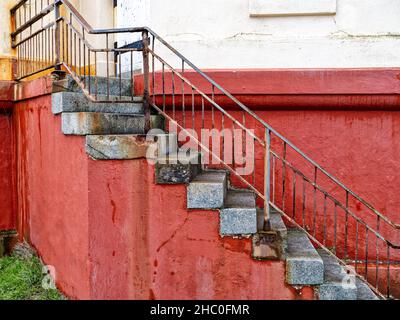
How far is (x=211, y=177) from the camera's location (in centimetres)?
469

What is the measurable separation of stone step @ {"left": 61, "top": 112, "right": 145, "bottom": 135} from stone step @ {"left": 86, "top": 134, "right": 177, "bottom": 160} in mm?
128

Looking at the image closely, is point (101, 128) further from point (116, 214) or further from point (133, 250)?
point (133, 250)

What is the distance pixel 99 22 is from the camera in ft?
24.8

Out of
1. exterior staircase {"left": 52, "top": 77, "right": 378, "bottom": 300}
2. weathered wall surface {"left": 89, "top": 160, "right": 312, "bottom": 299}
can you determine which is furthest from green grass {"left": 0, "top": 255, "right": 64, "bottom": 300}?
exterior staircase {"left": 52, "top": 77, "right": 378, "bottom": 300}

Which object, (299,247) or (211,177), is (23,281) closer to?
(211,177)

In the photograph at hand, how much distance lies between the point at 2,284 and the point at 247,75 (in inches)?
147

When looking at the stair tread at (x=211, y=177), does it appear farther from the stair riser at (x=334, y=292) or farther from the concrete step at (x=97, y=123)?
the stair riser at (x=334, y=292)

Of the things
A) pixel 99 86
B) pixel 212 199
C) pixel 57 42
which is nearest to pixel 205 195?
pixel 212 199

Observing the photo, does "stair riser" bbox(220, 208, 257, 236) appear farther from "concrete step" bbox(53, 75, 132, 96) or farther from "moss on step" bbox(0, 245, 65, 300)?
"moss on step" bbox(0, 245, 65, 300)

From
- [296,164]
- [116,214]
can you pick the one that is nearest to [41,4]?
[116,214]

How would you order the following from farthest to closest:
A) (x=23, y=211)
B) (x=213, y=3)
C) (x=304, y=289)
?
1. (x=23, y=211)
2. (x=213, y=3)
3. (x=304, y=289)

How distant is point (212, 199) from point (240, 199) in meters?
0.58

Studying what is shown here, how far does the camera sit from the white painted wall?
17.3 feet

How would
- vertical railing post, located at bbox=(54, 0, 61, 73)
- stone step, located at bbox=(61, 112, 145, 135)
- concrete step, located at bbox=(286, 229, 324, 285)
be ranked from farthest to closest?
vertical railing post, located at bbox=(54, 0, 61, 73), stone step, located at bbox=(61, 112, 145, 135), concrete step, located at bbox=(286, 229, 324, 285)
